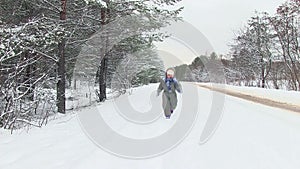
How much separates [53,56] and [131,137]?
920 cm

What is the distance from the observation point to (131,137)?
7.24 metres

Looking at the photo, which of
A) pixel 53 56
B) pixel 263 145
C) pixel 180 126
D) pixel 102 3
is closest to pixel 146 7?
pixel 102 3

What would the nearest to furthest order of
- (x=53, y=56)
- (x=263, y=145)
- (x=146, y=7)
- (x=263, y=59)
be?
(x=263, y=145) < (x=53, y=56) < (x=146, y=7) < (x=263, y=59)

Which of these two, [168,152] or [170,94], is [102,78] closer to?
[170,94]

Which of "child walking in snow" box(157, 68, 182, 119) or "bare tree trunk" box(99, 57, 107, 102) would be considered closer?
"child walking in snow" box(157, 68, 182, 119)

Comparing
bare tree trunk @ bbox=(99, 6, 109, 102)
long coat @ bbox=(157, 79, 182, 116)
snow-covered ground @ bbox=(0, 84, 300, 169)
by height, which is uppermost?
bare tree trunk @ bbox=(99, 6, 109, 102)

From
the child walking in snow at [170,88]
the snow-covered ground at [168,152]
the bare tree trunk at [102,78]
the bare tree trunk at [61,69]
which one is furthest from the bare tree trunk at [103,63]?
the snow-covered ground at [168,152]

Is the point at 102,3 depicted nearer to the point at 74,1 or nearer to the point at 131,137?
the point at 74,1

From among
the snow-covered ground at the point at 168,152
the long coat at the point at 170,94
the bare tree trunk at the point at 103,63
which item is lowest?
the snow-covered ground at the point at 168,152

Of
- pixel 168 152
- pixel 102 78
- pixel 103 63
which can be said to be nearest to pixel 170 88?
pixel 168 152

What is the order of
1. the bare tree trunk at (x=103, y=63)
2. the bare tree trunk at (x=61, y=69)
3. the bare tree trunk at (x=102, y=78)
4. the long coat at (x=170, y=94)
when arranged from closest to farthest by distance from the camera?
the long coat at (x=170, y=94)
the bare tree trunk at (x=61, y=69)
the bare tree trunk at (x=103, y=63)
the bare tree trunk at (x=102, y=78)

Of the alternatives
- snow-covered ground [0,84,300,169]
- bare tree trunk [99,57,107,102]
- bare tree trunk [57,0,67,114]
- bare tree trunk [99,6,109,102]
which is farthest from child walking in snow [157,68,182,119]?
bare tree trunk [99,57,107,102]

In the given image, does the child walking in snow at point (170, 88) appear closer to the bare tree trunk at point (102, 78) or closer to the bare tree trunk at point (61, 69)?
the bare tree trunk at point (61, 69)

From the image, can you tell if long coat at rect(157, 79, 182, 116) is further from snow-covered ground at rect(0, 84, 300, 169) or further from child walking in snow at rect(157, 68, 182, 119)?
snow-covered ground at rect(0, 84, 300, 169)
